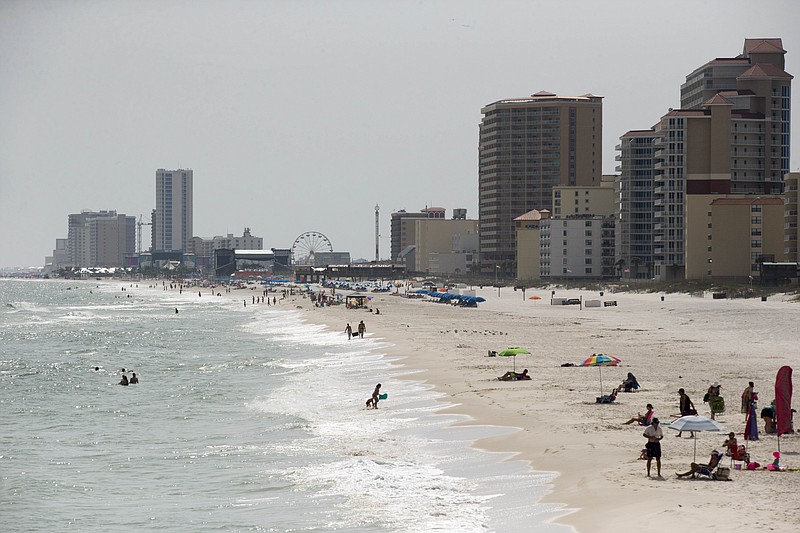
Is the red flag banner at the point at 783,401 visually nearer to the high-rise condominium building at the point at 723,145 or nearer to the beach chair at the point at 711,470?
the beach chair at the point at 711,470

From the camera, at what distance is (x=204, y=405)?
4056 centimetres

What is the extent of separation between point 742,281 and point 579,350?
7854 centimetres

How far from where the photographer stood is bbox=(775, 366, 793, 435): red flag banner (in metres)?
23.6

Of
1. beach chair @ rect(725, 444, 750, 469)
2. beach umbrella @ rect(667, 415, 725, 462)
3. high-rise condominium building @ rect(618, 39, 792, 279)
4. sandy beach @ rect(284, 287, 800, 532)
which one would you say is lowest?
sandy beach @ rect(284, 287, 800, 532)

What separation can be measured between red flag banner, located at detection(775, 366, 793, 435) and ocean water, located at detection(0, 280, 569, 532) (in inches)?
240

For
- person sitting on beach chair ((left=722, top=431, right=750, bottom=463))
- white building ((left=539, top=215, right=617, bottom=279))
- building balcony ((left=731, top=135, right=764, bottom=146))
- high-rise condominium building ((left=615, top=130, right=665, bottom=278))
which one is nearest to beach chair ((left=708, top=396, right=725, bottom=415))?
person sitting on beach chair ((left=722, top=431, right=750, bottom=463))

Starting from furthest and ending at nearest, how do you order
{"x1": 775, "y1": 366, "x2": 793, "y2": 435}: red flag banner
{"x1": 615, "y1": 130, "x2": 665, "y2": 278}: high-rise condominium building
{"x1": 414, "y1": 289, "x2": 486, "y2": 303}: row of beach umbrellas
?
{"x1": 615, "y1": 130, "x2": 665, "y2": 278}: high-rise condominium building < {"x1": 414, "y1": 289, "x2": 486, "y2": 303}: row of beach umbrellas < {"x1": 775, "y1": 366, "x2": 793, "y2": 435}: red flag banner

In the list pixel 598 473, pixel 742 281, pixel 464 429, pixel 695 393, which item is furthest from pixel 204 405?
pixel 742 281

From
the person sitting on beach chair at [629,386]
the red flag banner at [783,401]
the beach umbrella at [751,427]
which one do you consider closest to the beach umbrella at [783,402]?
the red flag banner at [783,401]

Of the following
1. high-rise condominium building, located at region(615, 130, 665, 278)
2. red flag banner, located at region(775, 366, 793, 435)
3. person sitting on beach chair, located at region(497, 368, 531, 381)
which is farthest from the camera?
high-rise condominium building, located at region(615, 130, 665, 278)

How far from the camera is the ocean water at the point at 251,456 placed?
21.8 meters

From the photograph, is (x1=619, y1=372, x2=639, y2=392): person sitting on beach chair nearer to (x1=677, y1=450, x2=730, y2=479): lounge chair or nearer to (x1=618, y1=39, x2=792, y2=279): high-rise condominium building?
(x1=677, y1=450, x2=730, y2=479): lounge chair

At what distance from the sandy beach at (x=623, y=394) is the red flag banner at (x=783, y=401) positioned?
15.6 inches

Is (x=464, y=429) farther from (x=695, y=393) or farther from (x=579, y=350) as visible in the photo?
(x=579, y=350)
